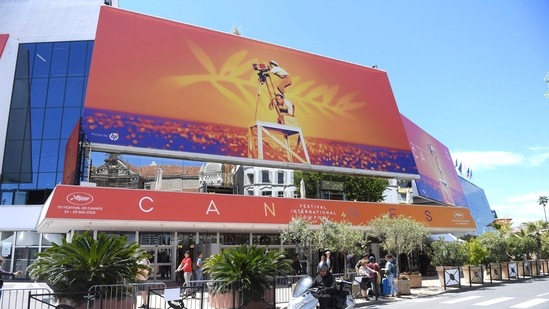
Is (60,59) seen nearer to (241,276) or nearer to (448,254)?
(241,276)

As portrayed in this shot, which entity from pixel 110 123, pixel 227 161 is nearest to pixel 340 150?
pixel 227 161

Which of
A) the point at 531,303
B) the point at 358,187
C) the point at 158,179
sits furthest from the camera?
the point at 358,187

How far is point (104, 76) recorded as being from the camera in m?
23.8

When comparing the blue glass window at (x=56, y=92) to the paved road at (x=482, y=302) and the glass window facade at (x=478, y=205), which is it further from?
the glass window facade at (x=478, y=205)

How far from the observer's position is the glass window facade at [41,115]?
3569 centimetres

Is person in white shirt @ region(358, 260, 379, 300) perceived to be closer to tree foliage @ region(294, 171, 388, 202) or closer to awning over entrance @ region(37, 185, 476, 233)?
awning over entrance @ region(37, 185, 476, 233)

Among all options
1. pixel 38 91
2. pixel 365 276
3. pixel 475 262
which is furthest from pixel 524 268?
pixel 38 91

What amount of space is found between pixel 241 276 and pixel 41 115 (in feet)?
104

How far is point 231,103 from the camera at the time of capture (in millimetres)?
27109

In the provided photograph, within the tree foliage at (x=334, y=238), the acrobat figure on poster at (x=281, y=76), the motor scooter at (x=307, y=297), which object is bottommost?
the motor scooter at (x=307, y=297)

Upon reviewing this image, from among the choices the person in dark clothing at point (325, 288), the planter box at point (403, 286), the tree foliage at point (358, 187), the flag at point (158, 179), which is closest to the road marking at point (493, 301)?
the planter box at point (403, 286)

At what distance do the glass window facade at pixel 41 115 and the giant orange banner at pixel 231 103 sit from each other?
1507 centimetres

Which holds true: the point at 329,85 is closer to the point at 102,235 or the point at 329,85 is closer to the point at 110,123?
the point at 110,123

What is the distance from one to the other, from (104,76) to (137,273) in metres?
14.9
